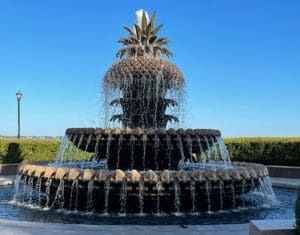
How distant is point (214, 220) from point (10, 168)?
12274 millimetres

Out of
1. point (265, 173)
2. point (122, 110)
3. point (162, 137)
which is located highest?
point (122, 110)

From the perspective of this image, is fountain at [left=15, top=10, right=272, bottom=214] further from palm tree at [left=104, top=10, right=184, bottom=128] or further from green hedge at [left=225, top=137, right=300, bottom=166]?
green hedge at [left=225, top=137, right=300, bottom=166]

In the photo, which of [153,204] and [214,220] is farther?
[153,204]

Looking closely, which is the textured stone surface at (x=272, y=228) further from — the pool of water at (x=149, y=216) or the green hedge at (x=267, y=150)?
the green hedge at (x=267, y=150)

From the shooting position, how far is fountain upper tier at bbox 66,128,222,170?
9773 millimetres

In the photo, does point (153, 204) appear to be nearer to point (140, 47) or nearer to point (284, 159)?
point (140, 47)

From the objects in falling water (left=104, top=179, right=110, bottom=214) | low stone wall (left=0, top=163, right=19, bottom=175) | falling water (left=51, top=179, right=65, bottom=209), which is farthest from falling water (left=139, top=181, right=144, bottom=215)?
low stone wall (left=0, top=163, right=19, bottom=175)

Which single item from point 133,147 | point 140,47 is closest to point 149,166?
point 133,147

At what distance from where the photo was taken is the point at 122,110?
12461 mm

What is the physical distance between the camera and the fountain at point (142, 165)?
8.48 metres

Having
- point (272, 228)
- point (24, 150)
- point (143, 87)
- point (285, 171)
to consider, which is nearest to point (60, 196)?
point (143, 87)

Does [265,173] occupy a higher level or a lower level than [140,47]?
lower

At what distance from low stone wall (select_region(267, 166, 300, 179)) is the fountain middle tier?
8510 mm

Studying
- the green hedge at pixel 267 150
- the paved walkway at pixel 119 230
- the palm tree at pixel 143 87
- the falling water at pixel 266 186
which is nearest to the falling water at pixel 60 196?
the paved walkway at pixel 119 230
